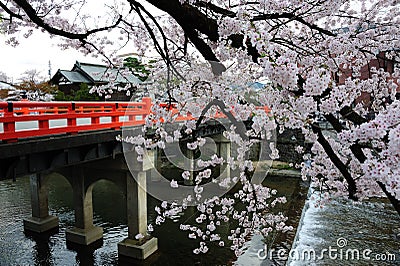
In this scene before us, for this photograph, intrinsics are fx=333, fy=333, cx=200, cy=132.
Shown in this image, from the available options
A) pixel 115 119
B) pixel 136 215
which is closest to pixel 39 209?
pixel 136 215

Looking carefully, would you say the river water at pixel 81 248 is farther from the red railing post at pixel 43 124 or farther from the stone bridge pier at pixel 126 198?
the red railing post at pixel 43 124

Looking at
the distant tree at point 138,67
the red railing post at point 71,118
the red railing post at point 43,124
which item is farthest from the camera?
the red railing post at point 71,118

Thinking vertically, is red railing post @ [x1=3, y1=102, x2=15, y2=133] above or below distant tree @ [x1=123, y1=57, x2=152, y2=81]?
below

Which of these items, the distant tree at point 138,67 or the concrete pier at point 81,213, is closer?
the distant tree at point 138,67

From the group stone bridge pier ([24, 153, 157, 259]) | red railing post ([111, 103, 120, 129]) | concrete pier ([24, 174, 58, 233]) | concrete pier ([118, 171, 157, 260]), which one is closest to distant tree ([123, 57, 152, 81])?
red railing post ([111, 103, 120, 129])

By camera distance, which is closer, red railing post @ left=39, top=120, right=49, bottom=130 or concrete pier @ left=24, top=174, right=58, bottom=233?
red railing post @ left=39, top=120, right=49, bottom=130

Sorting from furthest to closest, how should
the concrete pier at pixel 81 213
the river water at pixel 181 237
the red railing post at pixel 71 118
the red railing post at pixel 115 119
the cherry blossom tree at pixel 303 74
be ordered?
1. the concrete pier at pixel 81 213
2. the river water at pixel 181 237
3. the red railing post at pixel 115 119
4. the red railing post at pixel 71 118
5. the cherry blossom tree at pixel 303 74

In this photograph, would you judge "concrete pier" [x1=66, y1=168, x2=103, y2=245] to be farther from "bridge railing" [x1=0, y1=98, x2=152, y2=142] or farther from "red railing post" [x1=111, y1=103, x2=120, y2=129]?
"red railing post" [x1=111, y1=103, x2=120, y2=129]

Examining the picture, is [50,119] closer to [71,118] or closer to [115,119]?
[71,118]

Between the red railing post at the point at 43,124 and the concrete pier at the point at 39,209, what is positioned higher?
the red railing post at the point at 43,124
